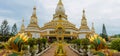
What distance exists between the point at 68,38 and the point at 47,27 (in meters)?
5.92

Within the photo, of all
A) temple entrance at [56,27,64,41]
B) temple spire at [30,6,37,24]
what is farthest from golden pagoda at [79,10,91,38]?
temple entrance at [56,27,64,41]

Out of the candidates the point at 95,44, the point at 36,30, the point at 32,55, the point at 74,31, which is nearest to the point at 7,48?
the point at 95,44

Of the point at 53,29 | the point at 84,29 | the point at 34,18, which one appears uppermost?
the point at 34,18

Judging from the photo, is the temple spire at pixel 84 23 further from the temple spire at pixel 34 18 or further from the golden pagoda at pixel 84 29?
the temple spire at pixel 34 18

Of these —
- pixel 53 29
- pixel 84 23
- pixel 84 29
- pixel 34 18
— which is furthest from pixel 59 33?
pixel 84 23

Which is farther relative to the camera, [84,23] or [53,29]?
[84,23]

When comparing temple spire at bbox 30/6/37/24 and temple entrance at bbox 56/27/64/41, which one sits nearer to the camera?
temple entrance at bbox 56/27/64/41

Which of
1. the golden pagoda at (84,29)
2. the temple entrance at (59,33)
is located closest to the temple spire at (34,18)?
the golden pagoda at (84,29)

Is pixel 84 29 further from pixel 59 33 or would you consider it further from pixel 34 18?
pixel 59 33

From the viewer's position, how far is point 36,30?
133ft

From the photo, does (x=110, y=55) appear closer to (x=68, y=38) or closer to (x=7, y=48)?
(x=7, y=48)

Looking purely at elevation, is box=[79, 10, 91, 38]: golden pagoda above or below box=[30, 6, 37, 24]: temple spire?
below

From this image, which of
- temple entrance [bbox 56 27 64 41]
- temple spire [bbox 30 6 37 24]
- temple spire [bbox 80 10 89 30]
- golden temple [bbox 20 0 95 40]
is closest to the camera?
temple entrance [bbox 56 27 64 41]

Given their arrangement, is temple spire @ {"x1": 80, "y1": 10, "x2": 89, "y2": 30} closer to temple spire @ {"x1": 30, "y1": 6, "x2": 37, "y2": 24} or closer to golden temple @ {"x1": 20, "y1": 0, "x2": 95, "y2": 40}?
golden temple @ {"x1": 20, "y1": 0, "x2": 95, "y2": 40}
